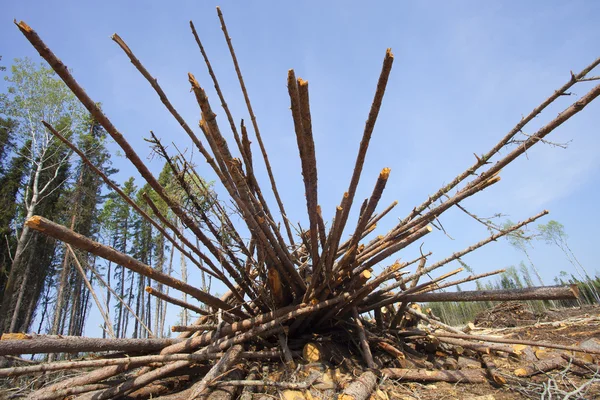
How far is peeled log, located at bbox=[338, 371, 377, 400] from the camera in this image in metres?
2.35

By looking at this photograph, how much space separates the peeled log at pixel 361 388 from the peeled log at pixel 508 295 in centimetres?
122

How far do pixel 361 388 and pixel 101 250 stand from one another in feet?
7.87

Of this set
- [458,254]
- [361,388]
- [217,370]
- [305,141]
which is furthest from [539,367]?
[305,141]

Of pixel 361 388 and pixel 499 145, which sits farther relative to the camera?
pixel 499 145

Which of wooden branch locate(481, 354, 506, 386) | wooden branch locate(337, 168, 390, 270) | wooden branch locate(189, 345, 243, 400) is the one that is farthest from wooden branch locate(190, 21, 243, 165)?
wooden branch locate(481, 354, 506, 386)

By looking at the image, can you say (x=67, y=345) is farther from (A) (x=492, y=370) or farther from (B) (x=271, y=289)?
(A) (x=492, y=370)

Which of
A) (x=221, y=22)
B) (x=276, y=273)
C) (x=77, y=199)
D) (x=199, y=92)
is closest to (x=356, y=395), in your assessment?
(x=276, y=273)

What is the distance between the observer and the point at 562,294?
9.20ft

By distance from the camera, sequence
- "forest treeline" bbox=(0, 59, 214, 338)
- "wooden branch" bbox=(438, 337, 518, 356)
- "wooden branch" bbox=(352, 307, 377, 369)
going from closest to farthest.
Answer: "wooden branch" bbox=(352, 307, 377, 369), "wooden branch" bbox=(438, 337, 518, 356), "forest treeline" bbox=(0, 59, 214, 338)

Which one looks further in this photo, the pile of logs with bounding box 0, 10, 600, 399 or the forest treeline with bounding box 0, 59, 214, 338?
the forest treeline with bounding box 0, 59, 214, 338

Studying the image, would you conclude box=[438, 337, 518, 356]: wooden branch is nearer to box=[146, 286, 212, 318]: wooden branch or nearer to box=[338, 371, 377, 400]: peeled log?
box=[338, 371, 377, 400]: peeled log

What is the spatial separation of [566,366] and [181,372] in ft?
13.8

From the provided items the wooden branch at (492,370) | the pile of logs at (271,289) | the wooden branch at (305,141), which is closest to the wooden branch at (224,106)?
the pile of logs at (271,289)

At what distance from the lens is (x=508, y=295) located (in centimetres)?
310
